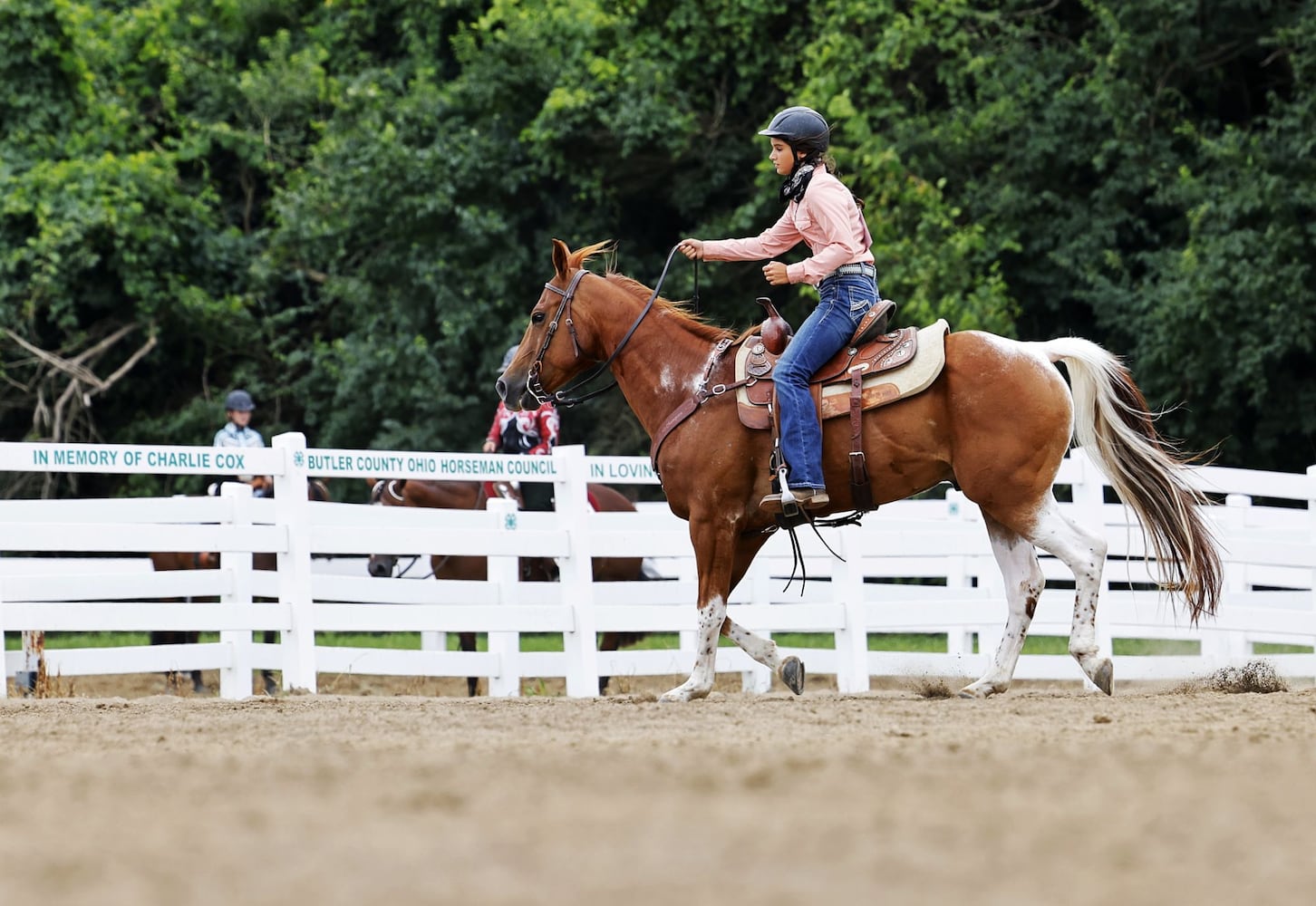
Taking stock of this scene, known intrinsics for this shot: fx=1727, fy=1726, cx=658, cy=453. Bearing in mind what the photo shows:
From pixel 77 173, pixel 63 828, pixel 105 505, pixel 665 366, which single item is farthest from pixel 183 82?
pixel 63 828

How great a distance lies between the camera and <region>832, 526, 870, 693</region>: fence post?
10.9 meters

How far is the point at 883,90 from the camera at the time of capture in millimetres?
20391

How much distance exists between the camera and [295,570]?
9656mm

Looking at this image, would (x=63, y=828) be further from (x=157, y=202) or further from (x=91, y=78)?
(x=91, y=78)

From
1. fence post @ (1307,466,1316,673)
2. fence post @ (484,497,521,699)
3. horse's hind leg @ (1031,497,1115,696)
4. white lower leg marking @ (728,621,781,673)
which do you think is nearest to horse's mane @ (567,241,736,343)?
white lower leg marking @ (728,621,781,673)

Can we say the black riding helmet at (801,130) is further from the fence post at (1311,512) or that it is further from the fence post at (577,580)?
the fence post at (1311,512)

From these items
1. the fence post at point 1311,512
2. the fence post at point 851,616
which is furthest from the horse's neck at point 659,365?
the fence post at point 1311,512

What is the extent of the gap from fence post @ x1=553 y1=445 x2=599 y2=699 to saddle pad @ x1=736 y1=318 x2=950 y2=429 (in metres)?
2.27

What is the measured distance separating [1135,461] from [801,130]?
2.28 meters

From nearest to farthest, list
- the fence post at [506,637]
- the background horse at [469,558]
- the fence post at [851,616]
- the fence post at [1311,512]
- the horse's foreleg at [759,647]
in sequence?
the horse's foreleg at [759,647]
the fence post at [506,637]
the fence post at [851,616]
the fence post at [1311,512]
the background horse at [469,558]

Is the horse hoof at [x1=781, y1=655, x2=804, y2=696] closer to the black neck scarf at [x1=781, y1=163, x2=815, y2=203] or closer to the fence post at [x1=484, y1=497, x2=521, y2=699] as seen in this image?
the black neck scarf at [x1=781, y1=163, x2=815, y2=203]

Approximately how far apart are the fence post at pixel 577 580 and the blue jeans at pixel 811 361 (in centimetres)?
245

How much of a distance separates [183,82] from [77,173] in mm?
3885

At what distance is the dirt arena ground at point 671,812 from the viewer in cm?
348
